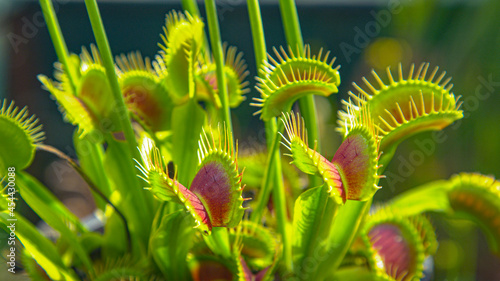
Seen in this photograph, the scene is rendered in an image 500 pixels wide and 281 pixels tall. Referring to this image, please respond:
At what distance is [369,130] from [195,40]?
9.0 inches

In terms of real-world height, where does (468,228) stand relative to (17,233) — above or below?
below

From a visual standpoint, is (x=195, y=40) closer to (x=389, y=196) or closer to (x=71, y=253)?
(x=71, y=253)

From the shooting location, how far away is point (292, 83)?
443mm

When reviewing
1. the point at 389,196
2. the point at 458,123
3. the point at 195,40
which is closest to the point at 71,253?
the point at 195,40

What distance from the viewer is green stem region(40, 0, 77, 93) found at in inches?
20.6

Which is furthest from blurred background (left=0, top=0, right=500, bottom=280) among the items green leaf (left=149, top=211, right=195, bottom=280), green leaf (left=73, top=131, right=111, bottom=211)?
green leaf (left=149, top=211, right=195, bottom=280)

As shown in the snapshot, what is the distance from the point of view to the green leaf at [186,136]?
563 millimetres

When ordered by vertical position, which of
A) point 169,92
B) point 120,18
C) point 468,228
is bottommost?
point 468,228

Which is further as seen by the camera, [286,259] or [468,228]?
[468,228]

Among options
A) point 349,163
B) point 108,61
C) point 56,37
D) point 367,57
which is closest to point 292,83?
point 349,163

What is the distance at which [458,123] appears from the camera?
4.23 ft

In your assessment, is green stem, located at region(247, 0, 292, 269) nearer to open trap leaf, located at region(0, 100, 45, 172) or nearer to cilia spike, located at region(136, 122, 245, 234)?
cilia spike, located at region(136, 122, 245, 234)

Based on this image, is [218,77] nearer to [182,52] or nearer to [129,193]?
[182,52]

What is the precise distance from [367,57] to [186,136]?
1163 millimetres
